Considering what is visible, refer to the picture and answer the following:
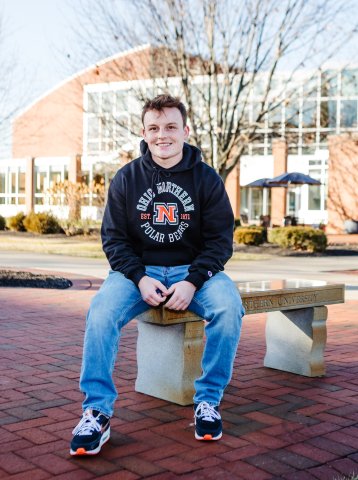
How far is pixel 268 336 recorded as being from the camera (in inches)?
199

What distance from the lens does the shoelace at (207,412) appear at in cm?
347

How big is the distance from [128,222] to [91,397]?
0.96m

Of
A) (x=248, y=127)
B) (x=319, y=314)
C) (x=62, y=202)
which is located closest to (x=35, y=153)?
(x=62, y=202)

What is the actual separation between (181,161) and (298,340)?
167cm

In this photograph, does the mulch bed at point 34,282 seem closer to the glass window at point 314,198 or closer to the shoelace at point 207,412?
the shoelace at point 207,412

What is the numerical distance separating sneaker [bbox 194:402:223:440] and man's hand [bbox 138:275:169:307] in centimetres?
58

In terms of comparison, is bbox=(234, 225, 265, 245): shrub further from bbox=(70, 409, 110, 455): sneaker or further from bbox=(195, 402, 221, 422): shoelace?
bbox=(70, 409, 110, 455): sneaker

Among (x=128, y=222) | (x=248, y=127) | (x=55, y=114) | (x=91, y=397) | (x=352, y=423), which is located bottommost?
(x=352, y=423)

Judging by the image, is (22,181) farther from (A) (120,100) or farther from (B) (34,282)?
(B) (34,282)

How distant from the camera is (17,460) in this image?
10.3 feet

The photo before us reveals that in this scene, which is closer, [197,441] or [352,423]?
[197,441]

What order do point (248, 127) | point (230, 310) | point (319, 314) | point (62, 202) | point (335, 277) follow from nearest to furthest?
point (230, 310), point (319, 314), point (335, 277), point (248, 127), point (62, 202)

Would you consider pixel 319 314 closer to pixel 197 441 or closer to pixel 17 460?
pixel 197 441

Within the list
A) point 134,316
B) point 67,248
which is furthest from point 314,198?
point 134,316
